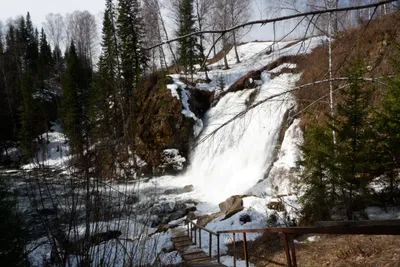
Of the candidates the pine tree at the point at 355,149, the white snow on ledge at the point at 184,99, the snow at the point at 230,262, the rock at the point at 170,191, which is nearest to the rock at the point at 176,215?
the rock at the point at 170,191

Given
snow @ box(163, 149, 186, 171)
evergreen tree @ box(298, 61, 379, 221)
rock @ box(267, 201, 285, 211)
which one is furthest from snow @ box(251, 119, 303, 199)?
snow @ box(163, 149, 186, 171)

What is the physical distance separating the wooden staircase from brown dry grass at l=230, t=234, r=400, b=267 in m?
1.42

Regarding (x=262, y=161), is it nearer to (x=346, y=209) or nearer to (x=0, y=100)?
(x=346, y=209)

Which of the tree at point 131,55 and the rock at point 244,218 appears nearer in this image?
the tree at point 131,55

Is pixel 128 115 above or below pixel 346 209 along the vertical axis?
above

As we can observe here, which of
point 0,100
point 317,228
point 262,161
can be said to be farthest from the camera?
point 0,100

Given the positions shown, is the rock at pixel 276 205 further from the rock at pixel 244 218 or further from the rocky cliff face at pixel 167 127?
the rocky cliff face at pixel 167 127

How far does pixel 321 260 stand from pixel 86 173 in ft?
19.1

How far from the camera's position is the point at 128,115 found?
2.68 meters

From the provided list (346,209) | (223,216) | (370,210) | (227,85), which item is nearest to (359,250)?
(346,209)

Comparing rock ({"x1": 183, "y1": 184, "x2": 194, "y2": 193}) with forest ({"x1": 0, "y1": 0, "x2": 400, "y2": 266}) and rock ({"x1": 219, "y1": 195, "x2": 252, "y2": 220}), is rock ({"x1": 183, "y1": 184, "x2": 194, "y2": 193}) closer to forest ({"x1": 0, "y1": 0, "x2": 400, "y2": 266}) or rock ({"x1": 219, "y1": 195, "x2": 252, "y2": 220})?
forest ({"x1": 0, "y1": 0, "x2": 400, "y2": 266})

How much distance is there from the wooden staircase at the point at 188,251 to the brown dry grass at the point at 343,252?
1.42 meters

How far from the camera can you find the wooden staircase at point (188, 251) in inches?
298

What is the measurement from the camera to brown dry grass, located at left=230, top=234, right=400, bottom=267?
527cm
